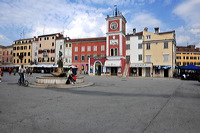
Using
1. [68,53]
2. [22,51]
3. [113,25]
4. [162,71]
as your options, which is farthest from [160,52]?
[22,51]

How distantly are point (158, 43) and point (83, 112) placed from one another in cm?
3406

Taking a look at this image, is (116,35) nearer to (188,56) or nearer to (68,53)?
(68,53)

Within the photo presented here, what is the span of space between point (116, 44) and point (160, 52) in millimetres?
11168

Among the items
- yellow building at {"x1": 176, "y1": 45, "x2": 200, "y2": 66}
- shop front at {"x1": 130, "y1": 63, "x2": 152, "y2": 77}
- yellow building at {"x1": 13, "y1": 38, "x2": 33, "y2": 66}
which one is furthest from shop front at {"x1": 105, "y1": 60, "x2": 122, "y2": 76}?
yellow building at {"x1": 176, "y1": 45, "x2": 200, "y2": 66}

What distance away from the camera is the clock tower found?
115 feet

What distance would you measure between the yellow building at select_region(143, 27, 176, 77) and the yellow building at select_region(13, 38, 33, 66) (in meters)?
43.2

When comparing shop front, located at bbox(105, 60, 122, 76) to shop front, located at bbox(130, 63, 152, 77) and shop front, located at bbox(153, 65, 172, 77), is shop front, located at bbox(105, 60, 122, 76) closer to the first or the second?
shop front, located at bbox(130, 63, 152, 77)

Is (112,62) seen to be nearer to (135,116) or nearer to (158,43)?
(158,43)

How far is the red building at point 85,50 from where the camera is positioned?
40781mm

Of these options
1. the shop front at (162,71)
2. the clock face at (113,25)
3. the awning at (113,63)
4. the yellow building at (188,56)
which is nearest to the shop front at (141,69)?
the shop front at (162,71)

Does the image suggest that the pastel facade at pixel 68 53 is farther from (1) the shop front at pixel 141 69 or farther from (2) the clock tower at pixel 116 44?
(1) the shop front at pixel 141 69

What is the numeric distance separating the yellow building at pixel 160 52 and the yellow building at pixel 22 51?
43205 mm

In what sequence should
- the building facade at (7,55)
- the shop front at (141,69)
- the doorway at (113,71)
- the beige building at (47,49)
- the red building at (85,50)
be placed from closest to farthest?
1. the shop front at (141,69)
2. the doorway at (113,71)
3. the red building at (85,50)
4. the beige building at (47,49)
5. the building facade at (7,55)

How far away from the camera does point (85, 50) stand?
42.7 metres
